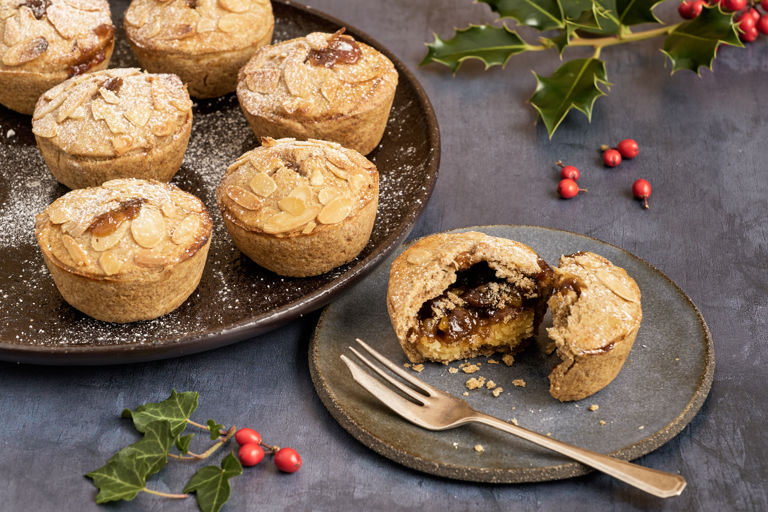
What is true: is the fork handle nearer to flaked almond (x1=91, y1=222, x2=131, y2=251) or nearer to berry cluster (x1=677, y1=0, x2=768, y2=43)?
flaked almond (x1=91, y1=222, x2=131, y2=251)

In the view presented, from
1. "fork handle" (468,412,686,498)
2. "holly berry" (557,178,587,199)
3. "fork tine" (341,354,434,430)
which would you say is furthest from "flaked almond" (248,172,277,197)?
"holly berry" (557,178,587,199)

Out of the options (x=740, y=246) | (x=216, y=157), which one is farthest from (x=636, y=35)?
(x=216, y=157)

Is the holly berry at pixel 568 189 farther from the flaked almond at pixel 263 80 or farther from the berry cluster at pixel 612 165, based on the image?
the flaked almond at pixel 263 80

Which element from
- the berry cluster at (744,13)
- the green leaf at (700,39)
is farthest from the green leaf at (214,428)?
the berry cluster at (744,13)

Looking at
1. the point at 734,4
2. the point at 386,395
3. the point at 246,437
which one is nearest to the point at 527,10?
the point at 734,4

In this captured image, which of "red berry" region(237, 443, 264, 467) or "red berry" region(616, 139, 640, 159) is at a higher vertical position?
"red berry" region(616, 139, 640, 159)

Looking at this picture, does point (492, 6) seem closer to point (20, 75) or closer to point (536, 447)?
point (20, 75)
